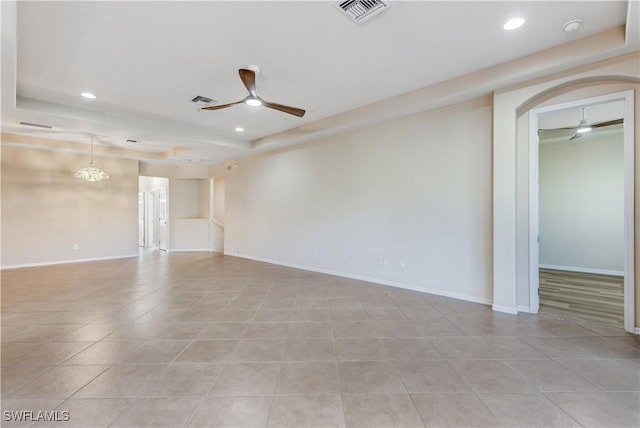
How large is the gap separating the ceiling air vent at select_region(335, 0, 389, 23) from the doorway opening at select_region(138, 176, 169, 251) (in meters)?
9.01

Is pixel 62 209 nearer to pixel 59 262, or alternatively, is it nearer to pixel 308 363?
pixel 59 262

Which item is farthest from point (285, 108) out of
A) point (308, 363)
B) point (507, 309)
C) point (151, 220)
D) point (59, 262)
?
point (151, 220)

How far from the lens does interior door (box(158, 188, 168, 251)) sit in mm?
9789

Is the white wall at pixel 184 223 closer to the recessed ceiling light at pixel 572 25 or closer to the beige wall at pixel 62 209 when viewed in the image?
the beige wall at pixel 62 209

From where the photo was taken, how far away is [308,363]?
8.04 ft

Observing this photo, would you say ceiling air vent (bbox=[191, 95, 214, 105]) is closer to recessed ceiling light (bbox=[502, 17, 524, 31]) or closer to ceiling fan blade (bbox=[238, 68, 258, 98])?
ceiling fan blade (bbox=[238, 68, 258, 98])

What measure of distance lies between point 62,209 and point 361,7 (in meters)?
8.76

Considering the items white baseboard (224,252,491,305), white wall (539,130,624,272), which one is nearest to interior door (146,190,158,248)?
white baseboard (224,252,491,305)

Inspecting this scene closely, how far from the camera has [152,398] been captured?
1.99m

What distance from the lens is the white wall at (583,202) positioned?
5.83 meters

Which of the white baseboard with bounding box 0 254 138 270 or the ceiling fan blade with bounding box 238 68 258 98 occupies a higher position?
the ceiling fan blade with bounding box 238 68 258 98

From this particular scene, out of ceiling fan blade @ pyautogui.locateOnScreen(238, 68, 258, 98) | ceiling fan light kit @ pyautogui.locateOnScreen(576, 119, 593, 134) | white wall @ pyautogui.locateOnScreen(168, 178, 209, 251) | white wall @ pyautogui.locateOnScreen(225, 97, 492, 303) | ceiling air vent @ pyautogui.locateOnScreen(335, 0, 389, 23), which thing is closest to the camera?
ceiling air vent @ pyautogui.locateOnScreen(335, 0, 389, 23)

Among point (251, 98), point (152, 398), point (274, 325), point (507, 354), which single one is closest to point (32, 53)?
point (251, 98)

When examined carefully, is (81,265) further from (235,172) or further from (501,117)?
(501,117)
